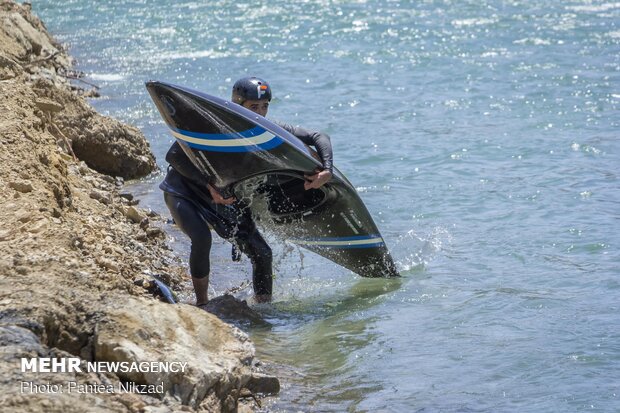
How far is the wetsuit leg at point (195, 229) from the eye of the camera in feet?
23.6

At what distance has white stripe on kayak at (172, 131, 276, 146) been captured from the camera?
7410 mm

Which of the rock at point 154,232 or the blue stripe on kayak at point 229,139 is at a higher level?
the blue stripe on kayak at point 229,139

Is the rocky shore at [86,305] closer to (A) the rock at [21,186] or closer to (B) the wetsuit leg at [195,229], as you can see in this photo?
(A) the rock at [21,186]

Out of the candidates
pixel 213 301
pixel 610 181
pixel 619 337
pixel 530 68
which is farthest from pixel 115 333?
pixel 530 68

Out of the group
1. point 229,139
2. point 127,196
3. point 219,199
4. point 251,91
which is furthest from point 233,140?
point 127,196

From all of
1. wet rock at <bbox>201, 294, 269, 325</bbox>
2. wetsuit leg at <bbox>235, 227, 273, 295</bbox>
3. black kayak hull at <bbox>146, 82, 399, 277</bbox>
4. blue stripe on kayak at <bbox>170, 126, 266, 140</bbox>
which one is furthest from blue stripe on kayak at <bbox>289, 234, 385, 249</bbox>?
blue stripe on kayak at <bbox>170, 126, 266, 140</bbox>

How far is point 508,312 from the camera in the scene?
7500 millimetres

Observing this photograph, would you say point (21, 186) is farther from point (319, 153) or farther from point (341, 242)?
point (341, 242)

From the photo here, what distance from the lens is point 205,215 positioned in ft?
24.1

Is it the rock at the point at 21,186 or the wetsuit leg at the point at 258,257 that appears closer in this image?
the rock at the point at 21,186

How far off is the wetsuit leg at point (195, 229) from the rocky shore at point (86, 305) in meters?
0.33

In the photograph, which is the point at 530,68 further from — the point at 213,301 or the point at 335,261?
the point at 213,301

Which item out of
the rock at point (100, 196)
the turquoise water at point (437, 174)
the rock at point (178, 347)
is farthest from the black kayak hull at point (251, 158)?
the rock at point (178, 347)

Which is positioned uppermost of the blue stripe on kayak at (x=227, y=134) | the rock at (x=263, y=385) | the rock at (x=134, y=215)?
the blue stripe on kayak at (x=227, y=134)
